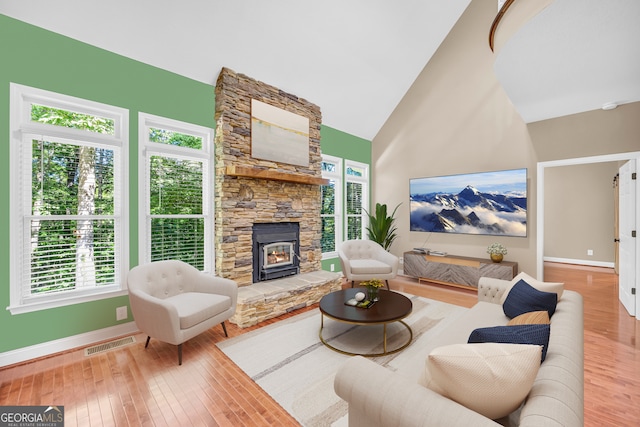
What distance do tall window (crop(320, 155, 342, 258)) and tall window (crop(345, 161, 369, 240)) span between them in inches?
10.6

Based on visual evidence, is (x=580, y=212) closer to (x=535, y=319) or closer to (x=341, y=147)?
(x=341, y=147)

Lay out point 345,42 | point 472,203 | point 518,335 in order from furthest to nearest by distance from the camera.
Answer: point 472,203 → point 345,42 → point 518,335

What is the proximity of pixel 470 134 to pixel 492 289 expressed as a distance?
3.19m

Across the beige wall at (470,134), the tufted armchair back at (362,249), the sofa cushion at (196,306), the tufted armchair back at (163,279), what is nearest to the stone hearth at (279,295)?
the sofa cushion at (196,306)

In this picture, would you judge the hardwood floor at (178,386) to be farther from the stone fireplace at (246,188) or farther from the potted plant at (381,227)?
the potted plant at (381,227)

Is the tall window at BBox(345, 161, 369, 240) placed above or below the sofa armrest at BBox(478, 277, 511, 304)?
above

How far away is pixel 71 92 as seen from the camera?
2.70 metres

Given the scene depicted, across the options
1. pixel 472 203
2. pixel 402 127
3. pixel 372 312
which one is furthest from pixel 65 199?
pixel 472 203

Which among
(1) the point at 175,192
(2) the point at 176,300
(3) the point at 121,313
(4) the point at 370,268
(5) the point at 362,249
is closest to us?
(2) the point at 176,300

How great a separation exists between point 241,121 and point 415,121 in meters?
3.62

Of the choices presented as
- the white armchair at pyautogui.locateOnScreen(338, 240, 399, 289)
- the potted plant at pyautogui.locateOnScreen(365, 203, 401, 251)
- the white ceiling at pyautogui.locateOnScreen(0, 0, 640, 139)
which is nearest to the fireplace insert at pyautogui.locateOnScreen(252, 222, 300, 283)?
the white armchair at pyautogui.locateOnScreen(338, 240, 399, 289)

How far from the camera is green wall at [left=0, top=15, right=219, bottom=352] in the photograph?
2404 mm

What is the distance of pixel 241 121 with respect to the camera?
3.76 metres

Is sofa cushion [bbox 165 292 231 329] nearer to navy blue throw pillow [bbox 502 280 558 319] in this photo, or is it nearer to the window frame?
navy blue throw pillow [bbox 502 280 558 319]
